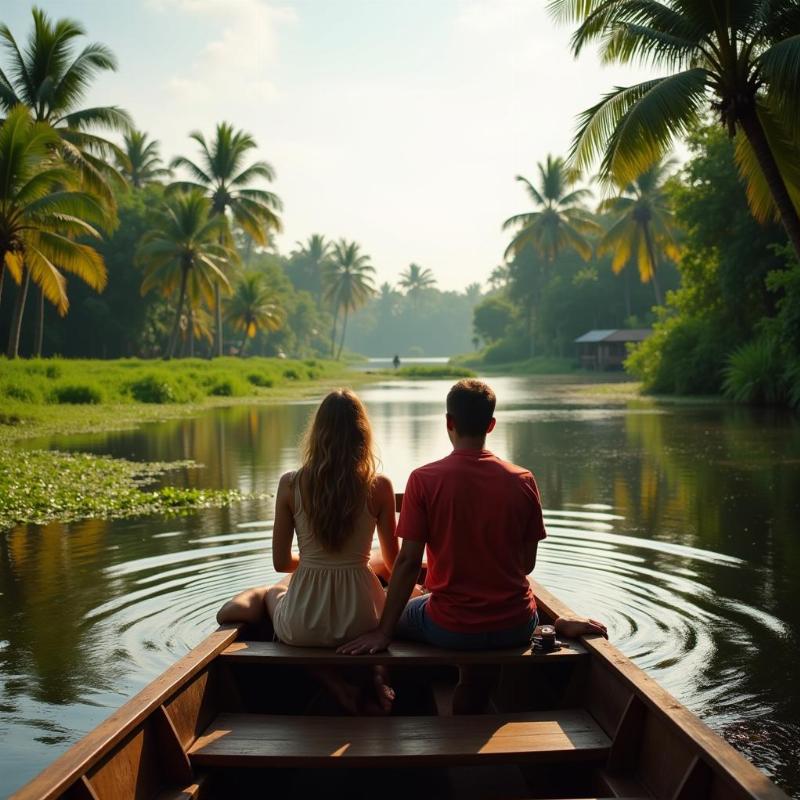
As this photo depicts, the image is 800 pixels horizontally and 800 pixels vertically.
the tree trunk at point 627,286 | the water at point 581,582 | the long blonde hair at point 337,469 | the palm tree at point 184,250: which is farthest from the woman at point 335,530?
the tree trunk at point 627,286

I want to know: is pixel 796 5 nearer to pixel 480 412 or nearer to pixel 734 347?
pixel 480 412

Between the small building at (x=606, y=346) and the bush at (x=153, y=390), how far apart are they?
35826 millimetres

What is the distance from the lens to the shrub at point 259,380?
149ft

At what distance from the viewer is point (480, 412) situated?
13.0 feet

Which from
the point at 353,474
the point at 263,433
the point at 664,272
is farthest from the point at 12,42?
the point at 664,272

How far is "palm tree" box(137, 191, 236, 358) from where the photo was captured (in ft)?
140

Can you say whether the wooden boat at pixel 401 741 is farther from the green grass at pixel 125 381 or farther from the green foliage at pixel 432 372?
the green foliage at pixel 432 372

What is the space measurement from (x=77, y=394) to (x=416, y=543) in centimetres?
2569

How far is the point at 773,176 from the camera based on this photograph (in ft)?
44.1

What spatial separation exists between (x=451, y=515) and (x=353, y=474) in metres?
0.51

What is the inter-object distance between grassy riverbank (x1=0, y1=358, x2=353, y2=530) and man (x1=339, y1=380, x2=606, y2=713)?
758 centimetres

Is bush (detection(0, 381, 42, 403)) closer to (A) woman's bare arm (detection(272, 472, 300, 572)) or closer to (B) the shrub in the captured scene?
(B) the shrub

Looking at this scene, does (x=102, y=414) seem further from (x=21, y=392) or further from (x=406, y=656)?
(x=406, y=656)

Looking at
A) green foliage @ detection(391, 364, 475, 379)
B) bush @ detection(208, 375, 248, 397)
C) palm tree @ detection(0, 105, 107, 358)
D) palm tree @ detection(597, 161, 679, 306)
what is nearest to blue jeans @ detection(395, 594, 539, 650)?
palm tree @ detection(0, 105, 107, 358)
